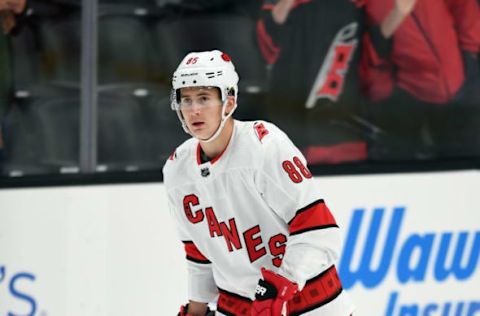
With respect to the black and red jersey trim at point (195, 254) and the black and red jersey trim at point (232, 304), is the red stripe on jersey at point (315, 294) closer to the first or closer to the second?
the black and red jersey trim at point (232, 304)

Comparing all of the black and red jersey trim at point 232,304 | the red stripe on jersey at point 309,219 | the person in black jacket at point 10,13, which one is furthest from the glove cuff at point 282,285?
the person in black jacket at point 10,13

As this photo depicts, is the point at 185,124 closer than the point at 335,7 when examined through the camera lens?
Yes

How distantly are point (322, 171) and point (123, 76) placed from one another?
78 cm

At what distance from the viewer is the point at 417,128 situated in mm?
4418

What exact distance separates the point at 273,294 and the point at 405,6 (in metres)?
1.72

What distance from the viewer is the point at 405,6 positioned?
4.36m

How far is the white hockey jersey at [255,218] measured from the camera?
3.00m

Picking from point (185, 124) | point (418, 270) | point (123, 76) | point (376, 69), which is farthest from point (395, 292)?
point (185, 124)

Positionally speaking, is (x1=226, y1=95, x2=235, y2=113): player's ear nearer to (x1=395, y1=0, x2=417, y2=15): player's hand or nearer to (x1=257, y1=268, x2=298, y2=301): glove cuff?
(x1=257, y1=268, x2=298, y2=301): glove cuff

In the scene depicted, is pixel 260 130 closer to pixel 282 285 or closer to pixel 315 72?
pixel 282 285

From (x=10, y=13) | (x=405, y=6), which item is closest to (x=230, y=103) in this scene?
(x=405, y=6)

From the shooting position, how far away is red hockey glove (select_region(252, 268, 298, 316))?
295 cm

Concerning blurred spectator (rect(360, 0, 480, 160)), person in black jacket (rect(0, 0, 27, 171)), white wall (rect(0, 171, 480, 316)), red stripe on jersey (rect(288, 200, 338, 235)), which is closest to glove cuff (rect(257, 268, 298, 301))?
red stripe on jersey (rect(288, 200, 338, 235))

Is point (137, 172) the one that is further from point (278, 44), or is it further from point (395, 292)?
point (395, 292)
